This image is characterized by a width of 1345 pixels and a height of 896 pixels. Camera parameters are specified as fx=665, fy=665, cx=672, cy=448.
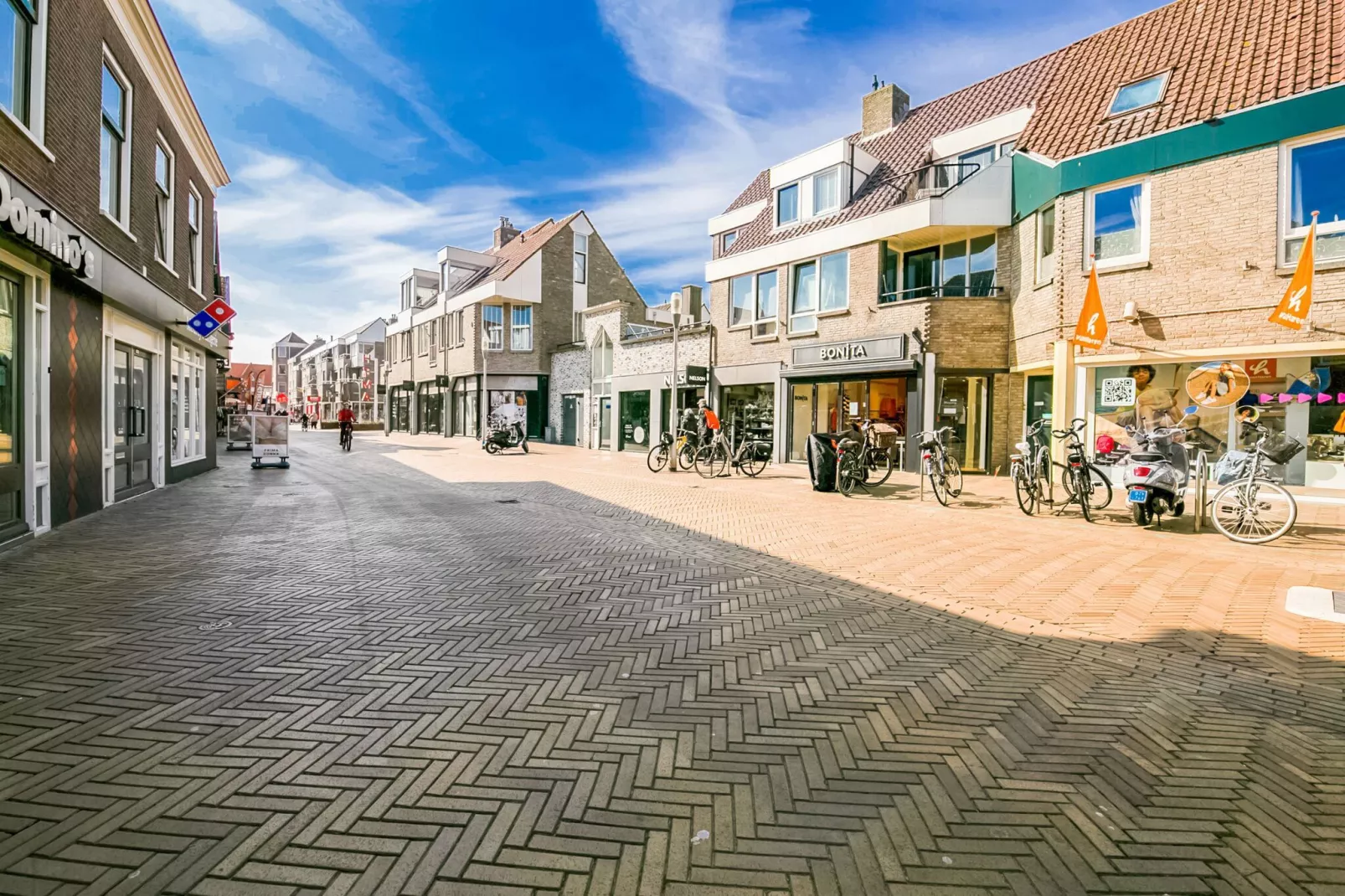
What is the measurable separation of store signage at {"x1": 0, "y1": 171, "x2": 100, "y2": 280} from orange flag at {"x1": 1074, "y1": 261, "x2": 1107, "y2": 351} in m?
14.1

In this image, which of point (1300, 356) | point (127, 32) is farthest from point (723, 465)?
point (127, 32)

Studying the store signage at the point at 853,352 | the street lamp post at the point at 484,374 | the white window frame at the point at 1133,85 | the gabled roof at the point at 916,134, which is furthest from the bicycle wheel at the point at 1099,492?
the street lamp post at the point at 484,374

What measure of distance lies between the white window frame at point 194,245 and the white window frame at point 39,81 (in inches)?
292

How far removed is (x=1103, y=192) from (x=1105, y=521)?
665 cm

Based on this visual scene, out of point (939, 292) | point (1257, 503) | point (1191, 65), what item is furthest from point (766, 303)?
point (1257, 503)

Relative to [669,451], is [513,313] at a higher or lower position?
higher

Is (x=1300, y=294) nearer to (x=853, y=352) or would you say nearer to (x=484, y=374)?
(x=853, y=352)

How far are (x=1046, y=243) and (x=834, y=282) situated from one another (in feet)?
17.5

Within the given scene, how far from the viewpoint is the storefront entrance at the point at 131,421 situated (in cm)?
1006

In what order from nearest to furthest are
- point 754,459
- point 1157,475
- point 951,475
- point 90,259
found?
point 90,259
point 1157,475
point 951,475
point 754,459

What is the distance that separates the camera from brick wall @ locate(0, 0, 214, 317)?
7191mm

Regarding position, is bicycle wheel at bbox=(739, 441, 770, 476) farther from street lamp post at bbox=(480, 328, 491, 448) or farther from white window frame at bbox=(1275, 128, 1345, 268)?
street lamp post at bbox=(480, 328, 491, 448)

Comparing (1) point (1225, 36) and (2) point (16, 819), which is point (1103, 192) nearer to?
(1) point (1225, 36)

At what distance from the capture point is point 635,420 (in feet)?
81.4
